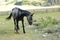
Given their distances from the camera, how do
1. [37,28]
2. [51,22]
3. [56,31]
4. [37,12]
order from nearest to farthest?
[56,31]
[37,28]
[51,22]
[37,12]

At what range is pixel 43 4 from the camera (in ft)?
71.5

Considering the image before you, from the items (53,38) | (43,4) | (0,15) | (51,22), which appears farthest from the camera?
(43,4)

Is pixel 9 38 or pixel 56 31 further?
pixel 56 31

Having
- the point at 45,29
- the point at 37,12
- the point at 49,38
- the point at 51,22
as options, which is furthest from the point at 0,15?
the point at 49,38

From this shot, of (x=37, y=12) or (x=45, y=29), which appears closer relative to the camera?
(x=45, y=29)

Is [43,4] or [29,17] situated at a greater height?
[29,17]

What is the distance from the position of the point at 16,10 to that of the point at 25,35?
43.0 inches

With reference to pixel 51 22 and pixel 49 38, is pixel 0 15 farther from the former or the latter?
pixel 49 38

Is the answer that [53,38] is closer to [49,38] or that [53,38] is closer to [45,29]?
[49,38]

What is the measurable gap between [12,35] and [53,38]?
1.70 m

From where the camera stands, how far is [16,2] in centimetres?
2225

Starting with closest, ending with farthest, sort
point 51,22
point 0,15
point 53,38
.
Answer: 1. point 53,38
2. point 51,22
3. point 0,15

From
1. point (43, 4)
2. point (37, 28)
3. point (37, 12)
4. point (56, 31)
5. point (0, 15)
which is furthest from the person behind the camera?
point (43, 4)

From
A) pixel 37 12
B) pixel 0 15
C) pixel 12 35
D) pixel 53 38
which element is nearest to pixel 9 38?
pixel 12 35
